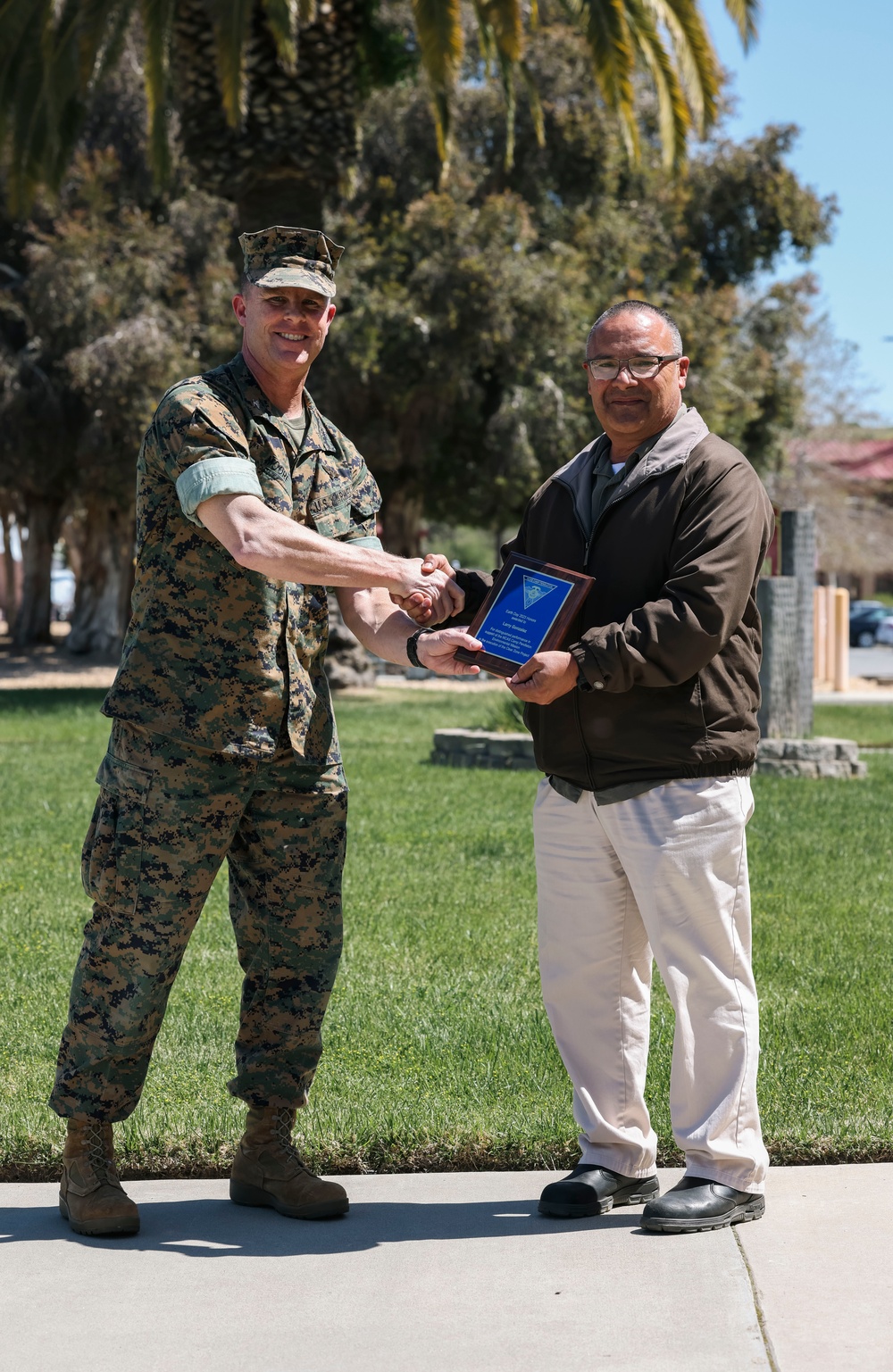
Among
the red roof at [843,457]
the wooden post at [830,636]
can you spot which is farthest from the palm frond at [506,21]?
the red roof at [843,457]

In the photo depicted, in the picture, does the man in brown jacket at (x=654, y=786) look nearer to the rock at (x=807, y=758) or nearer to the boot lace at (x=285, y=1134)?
the boot lace at (x=285, y=1134)

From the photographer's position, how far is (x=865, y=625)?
159 ft

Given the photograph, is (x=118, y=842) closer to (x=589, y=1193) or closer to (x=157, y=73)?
(x=589, y=1193)

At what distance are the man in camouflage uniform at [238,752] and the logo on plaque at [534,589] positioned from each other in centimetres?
18

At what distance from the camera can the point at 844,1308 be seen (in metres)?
3.09

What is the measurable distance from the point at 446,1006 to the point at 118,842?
204 cm

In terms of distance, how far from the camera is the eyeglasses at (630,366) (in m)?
3.66

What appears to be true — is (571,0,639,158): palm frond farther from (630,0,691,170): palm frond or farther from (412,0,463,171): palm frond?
(412,0,463,171): palm frond

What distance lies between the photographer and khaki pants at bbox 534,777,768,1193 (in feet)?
11.8

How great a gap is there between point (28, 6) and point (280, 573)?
41.7 ft

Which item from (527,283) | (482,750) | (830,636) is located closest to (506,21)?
(482,750)

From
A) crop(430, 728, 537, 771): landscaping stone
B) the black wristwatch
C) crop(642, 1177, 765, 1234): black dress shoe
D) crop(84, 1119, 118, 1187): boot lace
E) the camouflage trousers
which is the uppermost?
the black wristwatch

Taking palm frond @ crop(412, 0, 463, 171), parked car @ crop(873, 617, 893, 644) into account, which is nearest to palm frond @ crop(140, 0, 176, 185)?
palm frond @ crop(412, 0, 463, 171)

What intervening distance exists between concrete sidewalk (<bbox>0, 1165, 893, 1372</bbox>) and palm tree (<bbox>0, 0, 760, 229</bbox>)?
1074cm
